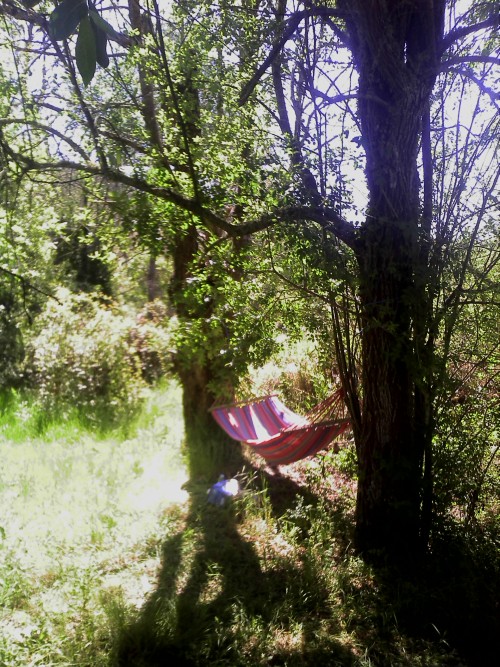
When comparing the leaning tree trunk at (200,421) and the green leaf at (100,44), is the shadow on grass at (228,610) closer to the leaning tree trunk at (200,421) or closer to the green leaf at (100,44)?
the leaning tree trunk at (200,421)

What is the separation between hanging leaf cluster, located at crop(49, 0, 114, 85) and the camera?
1485 millimetres

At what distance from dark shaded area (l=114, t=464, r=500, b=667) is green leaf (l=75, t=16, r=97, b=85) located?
2.27 metres

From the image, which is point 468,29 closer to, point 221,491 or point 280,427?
point 280,427

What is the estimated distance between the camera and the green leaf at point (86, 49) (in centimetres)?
152

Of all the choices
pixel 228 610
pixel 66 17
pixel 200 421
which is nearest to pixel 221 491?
pixel 200 421

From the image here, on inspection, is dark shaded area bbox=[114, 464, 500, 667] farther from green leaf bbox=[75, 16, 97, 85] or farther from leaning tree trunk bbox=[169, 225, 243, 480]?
green leaf bbox=[75, 16, 97, 85]

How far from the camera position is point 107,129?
402cm

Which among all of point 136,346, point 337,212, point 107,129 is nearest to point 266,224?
point 337,212

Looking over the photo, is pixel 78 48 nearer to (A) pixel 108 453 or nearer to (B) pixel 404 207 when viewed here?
(B) pixel 404 207

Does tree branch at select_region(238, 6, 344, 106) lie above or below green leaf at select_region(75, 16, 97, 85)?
above

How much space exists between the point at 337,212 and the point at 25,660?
2.50m

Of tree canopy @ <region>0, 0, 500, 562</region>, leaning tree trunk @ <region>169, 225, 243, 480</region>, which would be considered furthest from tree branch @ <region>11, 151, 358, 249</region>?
leaning tree trunk @ <region>169, 225, 243, 480</region>

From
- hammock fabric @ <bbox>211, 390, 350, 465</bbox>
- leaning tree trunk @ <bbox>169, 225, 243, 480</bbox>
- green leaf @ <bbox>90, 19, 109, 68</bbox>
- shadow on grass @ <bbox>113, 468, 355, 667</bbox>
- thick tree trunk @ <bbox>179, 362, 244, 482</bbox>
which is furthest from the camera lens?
thick tree trunk @ <bbox>179, 362, 244, 482</bbox>

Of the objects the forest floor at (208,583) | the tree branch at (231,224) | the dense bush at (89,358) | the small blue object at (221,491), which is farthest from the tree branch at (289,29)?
the dense bush at (89,358)
